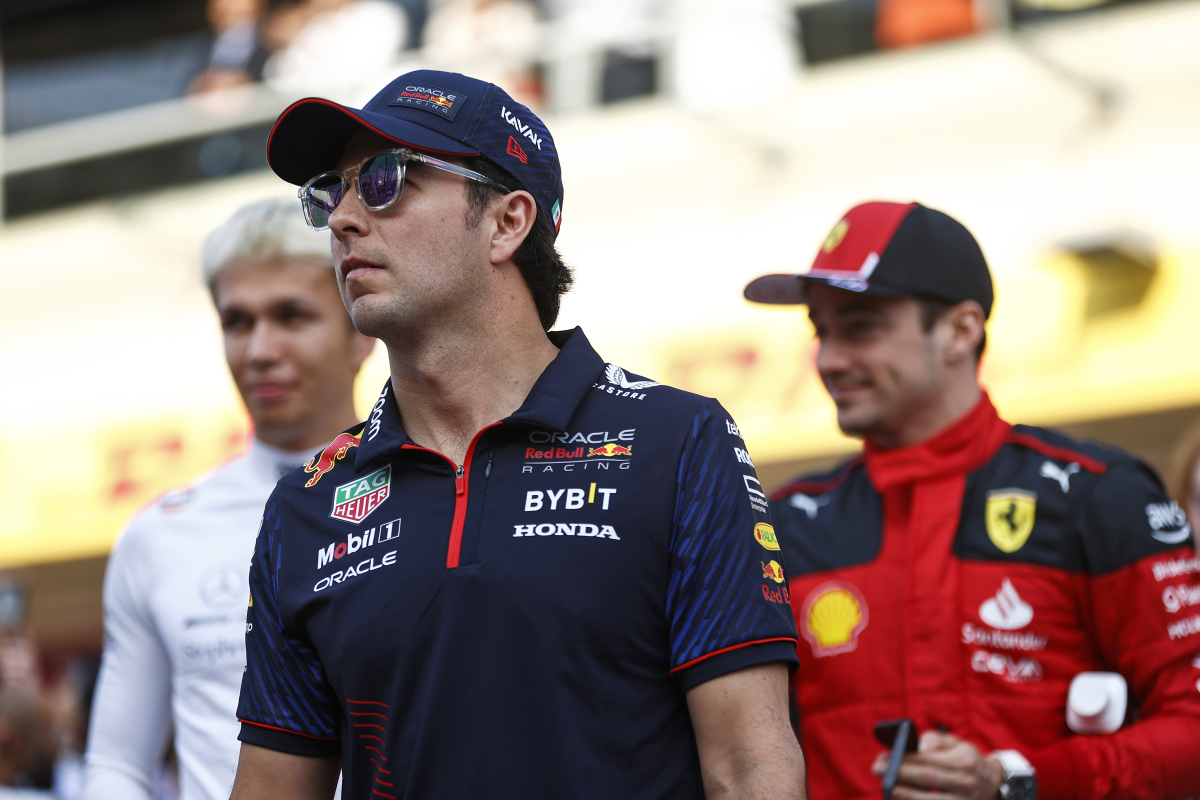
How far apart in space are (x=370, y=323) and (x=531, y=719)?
25.2 inches

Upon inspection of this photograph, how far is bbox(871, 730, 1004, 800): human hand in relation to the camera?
228 cm

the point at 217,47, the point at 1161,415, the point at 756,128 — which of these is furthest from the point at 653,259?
the point at 217,47

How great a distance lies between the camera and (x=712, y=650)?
1.79 meters

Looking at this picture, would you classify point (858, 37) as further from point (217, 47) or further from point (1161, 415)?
point (217, 47)

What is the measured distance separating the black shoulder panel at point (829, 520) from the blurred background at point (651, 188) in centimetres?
428

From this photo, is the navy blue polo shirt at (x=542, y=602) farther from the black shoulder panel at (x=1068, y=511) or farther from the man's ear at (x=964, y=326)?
the man's ear at (x=964, y=326)

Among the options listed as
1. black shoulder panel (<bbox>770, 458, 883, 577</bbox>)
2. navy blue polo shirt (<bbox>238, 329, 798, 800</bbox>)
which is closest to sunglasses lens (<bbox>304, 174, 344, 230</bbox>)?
navy blue polo shirt (<bbox>238, 329, 798, 800</bbox>)

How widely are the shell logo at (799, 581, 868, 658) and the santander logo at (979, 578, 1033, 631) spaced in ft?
0.80

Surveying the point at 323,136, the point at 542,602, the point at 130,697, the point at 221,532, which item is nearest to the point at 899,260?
the point at 323,136

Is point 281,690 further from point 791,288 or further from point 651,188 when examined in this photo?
point 651,188

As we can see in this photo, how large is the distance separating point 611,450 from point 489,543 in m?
0.22

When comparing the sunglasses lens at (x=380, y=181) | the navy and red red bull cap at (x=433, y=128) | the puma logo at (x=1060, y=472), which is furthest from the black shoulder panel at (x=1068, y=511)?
the sunglasses lens at (x=380, y=181)

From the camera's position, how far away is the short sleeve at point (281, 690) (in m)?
2.03

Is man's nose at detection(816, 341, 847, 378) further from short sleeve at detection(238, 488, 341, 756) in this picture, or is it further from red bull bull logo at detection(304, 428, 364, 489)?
short sleeve at detection(238, 488, 341, 756)
